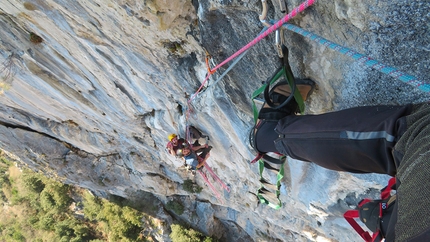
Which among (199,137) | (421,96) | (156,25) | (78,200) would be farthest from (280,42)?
(78,200)

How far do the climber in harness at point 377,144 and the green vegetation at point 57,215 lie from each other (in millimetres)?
8756

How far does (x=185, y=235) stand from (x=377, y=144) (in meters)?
8.16

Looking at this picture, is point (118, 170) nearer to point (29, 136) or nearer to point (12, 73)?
point (29, 136)

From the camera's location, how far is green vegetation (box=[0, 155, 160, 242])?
9.79 meters

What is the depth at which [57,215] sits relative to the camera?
11523 mm

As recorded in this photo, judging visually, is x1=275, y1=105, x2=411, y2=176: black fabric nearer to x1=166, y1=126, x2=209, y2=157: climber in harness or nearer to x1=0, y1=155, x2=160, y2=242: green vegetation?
x1=166, y1=126, x2=209, y2=157: climber in harness

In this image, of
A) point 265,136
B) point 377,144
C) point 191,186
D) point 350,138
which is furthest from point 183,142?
point 191,186

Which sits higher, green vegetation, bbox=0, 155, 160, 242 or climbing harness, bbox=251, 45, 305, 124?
climbing harness, bbox=251, 45, 305, 124

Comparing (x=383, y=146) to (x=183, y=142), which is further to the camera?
(x=183, y=142)

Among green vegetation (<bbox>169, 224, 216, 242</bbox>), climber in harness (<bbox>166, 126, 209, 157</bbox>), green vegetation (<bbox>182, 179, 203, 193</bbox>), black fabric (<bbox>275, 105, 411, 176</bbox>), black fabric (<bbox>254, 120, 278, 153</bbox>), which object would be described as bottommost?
green vegetation (<bbox>169, 224, 216, 242</bbox>)

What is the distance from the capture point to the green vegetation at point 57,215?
9.79 meters

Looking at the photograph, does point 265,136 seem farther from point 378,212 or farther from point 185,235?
point 185,235

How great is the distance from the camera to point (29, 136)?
7543 millimetres

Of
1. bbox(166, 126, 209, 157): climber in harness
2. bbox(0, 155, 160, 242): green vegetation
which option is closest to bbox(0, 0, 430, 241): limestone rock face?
bbox(166, 126, 209, 157): climber in harness
